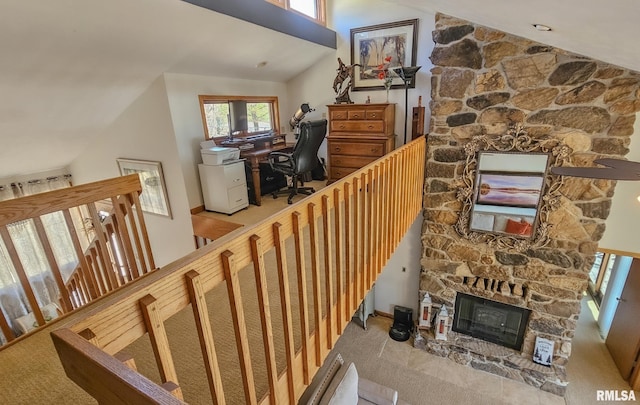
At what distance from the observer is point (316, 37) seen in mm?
3955

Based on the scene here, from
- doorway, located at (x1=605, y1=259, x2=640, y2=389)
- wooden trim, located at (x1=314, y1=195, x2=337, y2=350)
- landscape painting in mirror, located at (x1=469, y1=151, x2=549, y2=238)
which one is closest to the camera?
wooden trim, located at (x1=314, y1=195, x2=337, y2=350)

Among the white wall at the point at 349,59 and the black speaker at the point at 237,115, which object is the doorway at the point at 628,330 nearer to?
the white wall at the point at 349,59

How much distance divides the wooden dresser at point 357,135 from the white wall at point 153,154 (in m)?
2.10

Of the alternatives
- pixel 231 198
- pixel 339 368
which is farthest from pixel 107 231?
pixel 339 368

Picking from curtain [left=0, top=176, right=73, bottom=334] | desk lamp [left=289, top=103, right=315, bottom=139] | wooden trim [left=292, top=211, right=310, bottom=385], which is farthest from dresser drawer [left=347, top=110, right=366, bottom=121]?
curtain [left=0, top=176, right=73, bottom=334]

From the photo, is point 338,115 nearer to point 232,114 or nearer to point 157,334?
point 232,114

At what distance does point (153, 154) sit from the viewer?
3938mm

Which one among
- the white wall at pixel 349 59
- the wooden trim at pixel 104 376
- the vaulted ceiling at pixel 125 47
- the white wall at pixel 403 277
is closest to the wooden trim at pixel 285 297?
the wooden trim at pixel 104 376

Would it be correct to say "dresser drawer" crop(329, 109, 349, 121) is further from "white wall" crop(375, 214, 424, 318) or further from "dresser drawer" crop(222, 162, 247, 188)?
"white wall" crop(375, 214, 424, 318)

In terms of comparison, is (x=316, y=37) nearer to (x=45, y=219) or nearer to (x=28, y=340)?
(x=28, y=340)

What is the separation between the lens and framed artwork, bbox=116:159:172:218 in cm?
404

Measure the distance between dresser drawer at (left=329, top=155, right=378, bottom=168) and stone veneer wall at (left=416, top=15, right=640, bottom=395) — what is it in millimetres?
818

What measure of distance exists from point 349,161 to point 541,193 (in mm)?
2243

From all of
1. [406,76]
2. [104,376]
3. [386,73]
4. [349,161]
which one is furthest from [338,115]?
[104,376]
